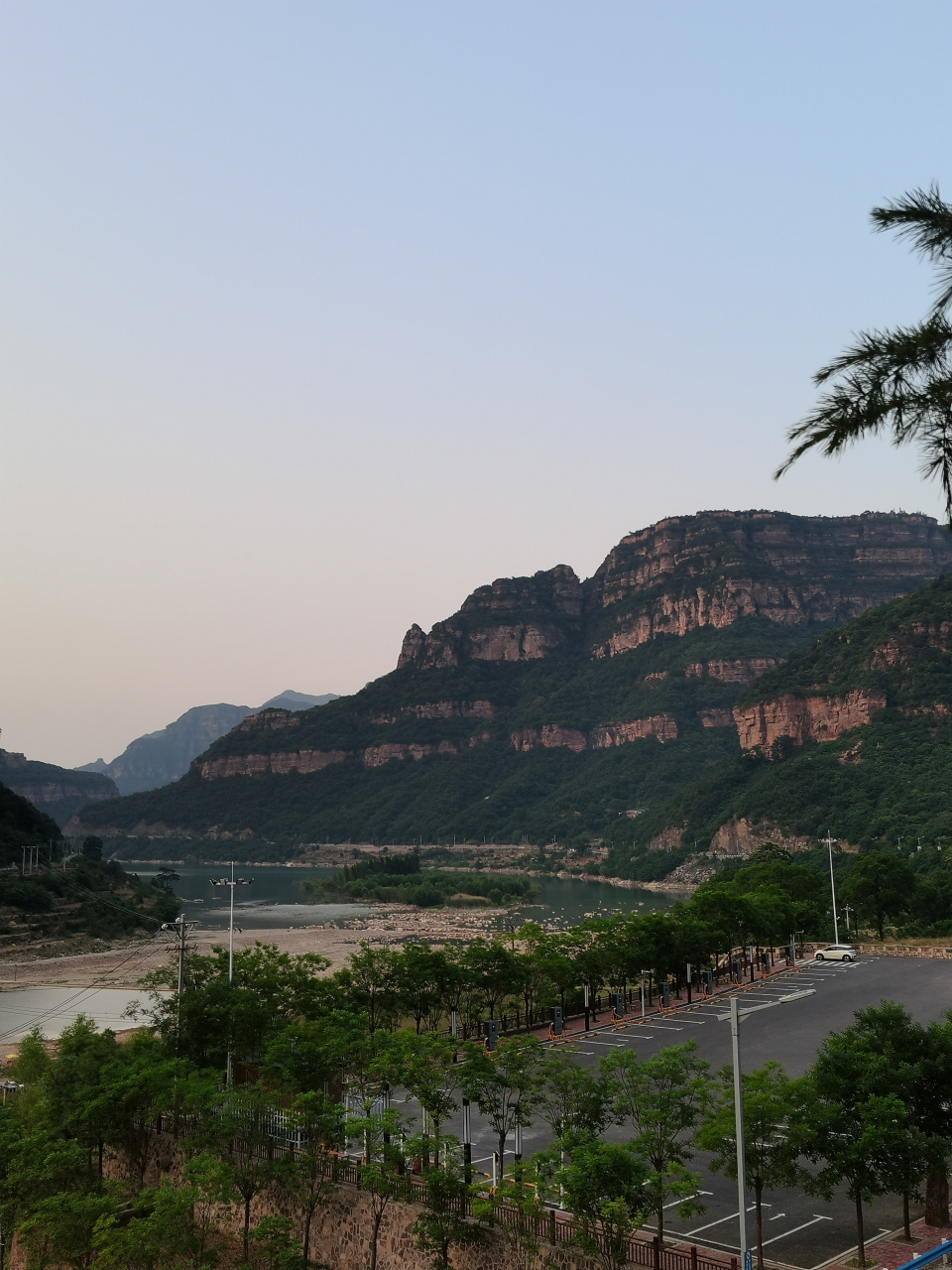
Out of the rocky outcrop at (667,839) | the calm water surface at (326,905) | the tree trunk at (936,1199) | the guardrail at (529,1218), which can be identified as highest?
the tree trunk at (936,1199)

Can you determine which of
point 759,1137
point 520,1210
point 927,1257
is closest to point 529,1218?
point 520,1210

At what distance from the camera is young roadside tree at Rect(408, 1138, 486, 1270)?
72.7ft

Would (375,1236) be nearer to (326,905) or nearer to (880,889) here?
(880,889)

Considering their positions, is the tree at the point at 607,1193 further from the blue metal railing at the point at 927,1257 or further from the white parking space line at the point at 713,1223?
the blue metal railing at the point at 927,1257

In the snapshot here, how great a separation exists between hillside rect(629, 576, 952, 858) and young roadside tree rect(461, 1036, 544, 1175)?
312ft

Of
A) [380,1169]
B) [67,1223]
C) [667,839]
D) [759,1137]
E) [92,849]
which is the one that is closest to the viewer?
[759,1137]

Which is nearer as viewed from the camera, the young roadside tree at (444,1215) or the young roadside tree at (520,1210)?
the young roadside tree at (520,1210)

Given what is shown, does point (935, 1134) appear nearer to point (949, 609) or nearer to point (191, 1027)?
point (191, 1027)

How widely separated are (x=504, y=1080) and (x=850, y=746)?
462 ft

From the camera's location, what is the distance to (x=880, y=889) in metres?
73.4

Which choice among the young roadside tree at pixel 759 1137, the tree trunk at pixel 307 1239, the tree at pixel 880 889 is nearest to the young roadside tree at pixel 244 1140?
the tree trunk at pixel 307 1239

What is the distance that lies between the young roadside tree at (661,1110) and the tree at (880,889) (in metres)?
55.7

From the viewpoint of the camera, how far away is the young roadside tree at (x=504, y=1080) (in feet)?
78.5

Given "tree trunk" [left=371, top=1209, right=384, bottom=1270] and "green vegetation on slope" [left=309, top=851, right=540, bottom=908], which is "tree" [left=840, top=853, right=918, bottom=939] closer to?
"tree trunk" [left=371, top=1209, right=384, bottom=1270]
